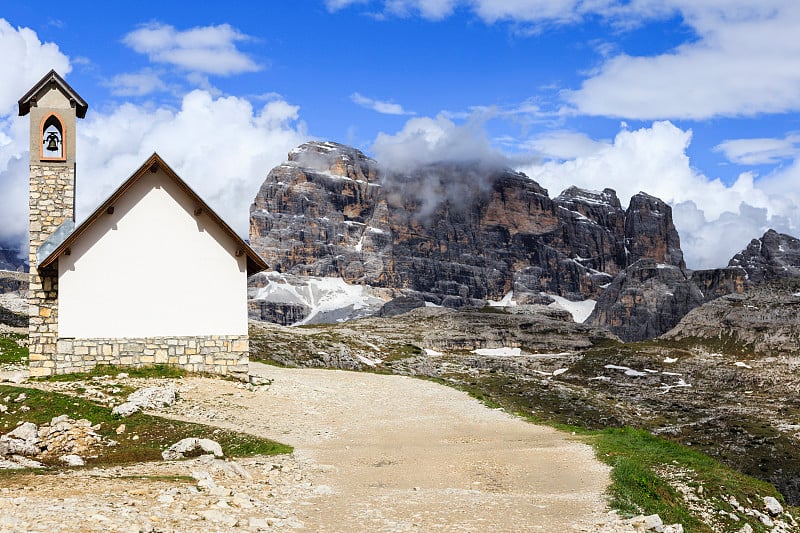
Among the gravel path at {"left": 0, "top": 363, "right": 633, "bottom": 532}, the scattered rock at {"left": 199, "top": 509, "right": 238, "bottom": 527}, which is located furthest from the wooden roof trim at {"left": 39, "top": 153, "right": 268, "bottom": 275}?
the scattered rock at {"left": 199, "top": 509, "right": 238, "bottom": 527}

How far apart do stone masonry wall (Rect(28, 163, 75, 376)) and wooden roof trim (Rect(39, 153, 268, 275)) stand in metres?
1.26

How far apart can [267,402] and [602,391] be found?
7739 centimetres

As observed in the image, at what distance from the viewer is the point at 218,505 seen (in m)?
14.6

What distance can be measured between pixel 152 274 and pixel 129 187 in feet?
13.5

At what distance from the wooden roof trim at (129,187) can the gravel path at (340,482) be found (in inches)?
283

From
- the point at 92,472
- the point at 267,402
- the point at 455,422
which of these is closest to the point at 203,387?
the point at 267,402

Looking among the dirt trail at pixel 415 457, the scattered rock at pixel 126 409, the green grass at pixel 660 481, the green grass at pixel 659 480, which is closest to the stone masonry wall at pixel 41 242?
the dirt trail at pixel 415 457

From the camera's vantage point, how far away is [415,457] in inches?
890

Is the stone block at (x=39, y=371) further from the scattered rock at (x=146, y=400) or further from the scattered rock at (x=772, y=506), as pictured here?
the scattered rock at (x=772, y=506)

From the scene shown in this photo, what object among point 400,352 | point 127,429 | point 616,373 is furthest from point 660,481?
point 616,373

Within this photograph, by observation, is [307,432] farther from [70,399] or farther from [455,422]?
[70,399]

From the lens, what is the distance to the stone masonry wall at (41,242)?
33.0m

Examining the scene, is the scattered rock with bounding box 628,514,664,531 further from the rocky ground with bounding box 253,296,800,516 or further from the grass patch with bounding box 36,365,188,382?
the rocky ground with bounding box 253,296,800,516

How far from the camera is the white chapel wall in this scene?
111 feet
